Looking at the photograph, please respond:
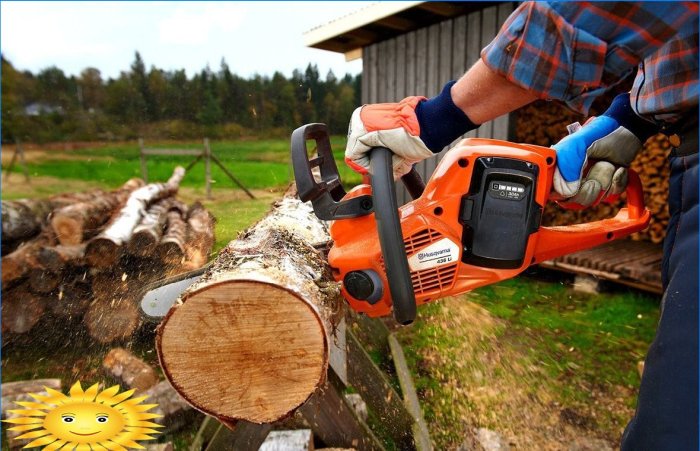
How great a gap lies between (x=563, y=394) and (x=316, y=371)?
2.37 metres

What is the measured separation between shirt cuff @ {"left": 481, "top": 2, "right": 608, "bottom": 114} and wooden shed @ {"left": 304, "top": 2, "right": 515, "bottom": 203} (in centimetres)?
385

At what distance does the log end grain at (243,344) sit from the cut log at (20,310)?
115 inches

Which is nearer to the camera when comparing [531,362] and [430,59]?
[531,362]

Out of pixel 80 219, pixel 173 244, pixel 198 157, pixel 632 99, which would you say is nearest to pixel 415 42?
→ pixel 173 244

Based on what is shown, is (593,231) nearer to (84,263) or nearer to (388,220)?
(388,220)

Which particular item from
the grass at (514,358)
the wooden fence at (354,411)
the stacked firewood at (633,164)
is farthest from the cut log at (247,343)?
the stacked firewood at (633,164)

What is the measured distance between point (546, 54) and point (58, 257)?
3.76 metres

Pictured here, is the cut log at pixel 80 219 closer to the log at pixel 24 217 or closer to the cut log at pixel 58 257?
the log at pixel 24 217

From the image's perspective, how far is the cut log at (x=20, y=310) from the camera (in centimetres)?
360

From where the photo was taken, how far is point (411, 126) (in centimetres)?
143

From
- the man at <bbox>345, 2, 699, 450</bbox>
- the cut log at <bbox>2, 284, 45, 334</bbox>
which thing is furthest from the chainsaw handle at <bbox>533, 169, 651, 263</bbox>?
the cut log at <bbox>2, 284, 45, 334</bbox>

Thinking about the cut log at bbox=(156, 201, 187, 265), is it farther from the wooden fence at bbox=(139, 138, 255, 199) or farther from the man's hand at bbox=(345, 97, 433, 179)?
the wooden fence at bbox=(139, 138, 255, 199)

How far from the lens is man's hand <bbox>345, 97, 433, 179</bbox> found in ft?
4.71

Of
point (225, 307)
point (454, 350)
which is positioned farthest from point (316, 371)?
point (454, 350)
